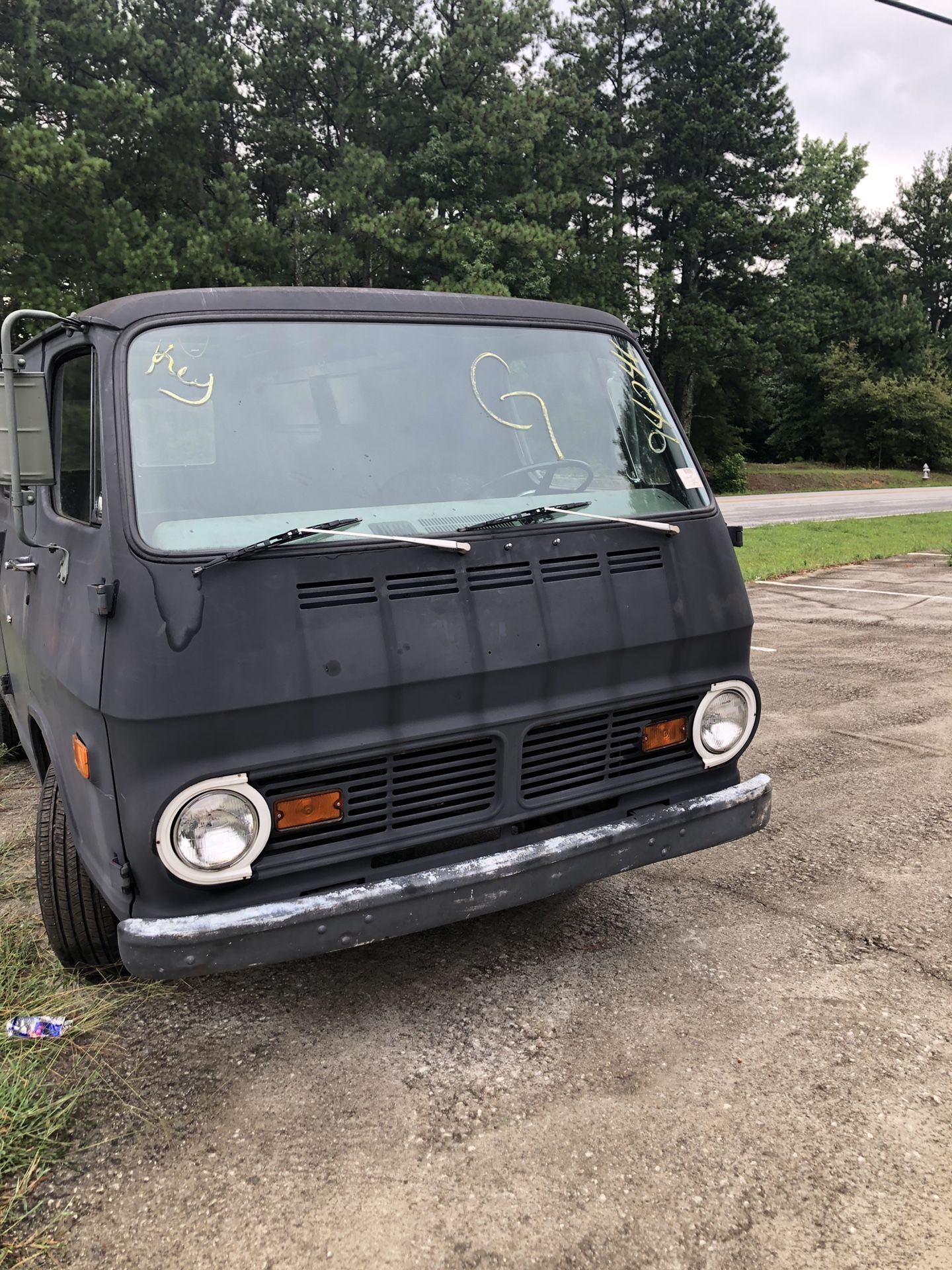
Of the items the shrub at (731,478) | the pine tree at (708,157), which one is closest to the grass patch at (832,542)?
the shrub at (731,478)

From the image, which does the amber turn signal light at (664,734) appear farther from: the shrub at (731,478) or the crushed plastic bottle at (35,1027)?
the shrub at (731,478)

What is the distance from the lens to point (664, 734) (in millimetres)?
3266

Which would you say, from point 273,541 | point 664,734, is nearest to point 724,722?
point 664,734

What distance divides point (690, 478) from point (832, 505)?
26.6m

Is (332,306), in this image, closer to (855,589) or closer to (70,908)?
(70,908)

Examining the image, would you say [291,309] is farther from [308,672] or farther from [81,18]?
[81,18]

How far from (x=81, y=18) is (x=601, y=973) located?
981 inches

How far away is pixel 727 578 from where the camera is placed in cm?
341

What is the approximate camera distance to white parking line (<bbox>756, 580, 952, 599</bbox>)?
10.8m

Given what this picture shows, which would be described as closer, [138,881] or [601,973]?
[138,881]

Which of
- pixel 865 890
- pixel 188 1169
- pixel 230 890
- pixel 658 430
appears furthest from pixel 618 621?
pixel 188 1169

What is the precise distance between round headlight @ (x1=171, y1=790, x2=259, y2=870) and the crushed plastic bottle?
829 mm

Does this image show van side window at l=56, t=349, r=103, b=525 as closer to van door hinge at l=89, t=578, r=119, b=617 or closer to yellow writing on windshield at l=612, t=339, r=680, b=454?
van door hinge at l=89, t=578, r=119, b=617

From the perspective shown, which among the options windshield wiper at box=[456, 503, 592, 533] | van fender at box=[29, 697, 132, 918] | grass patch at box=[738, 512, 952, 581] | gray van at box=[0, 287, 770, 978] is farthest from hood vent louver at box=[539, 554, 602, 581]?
grass patch at box=[738, 512, 952, 581]
